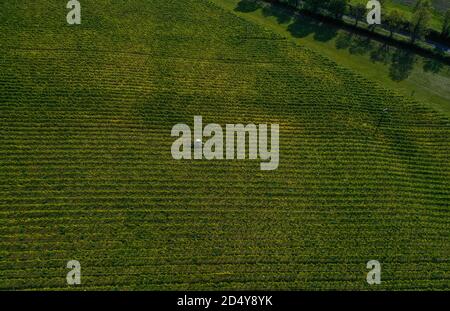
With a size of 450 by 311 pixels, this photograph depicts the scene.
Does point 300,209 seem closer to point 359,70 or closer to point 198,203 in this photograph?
point 198,203

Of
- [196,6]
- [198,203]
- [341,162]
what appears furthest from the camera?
[196,6]

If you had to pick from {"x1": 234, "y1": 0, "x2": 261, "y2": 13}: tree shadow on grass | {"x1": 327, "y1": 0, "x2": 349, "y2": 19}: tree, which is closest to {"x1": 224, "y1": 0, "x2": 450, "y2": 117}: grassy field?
{"x1": 234, "y1": 0, "x2": 261, "y2": 13}: tree shadow on grass

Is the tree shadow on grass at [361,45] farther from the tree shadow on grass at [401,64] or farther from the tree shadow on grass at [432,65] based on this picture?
the tree shadow on grass at [432,65]

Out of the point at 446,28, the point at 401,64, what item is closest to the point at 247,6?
the point at 401,64

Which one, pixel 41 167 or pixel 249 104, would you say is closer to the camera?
pixel 41 167
